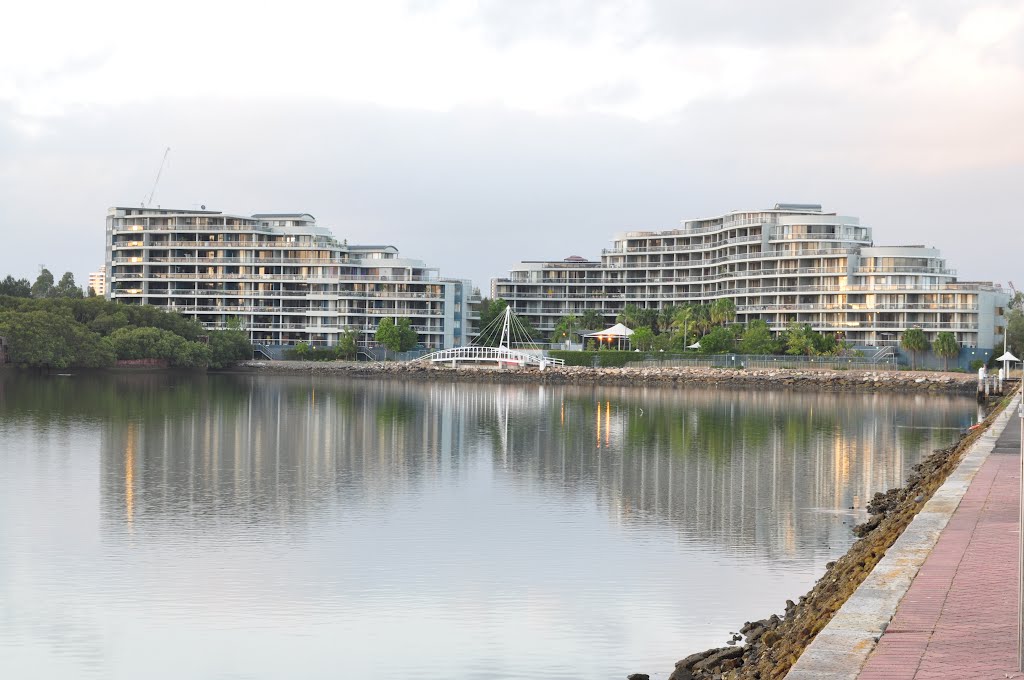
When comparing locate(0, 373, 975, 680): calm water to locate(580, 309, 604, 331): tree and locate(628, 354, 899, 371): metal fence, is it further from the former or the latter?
locate(580, 309, 604, 331): tree

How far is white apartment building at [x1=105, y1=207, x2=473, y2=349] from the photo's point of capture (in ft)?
539

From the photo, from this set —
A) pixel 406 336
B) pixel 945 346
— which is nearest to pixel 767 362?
pixel 945 346

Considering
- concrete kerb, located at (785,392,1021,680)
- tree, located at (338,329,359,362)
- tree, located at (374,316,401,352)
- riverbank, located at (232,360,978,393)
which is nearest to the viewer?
concrete kerb, located at (785,392,1021,680)

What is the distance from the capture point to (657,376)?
5162 inches

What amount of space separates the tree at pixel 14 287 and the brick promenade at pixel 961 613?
159050 mm

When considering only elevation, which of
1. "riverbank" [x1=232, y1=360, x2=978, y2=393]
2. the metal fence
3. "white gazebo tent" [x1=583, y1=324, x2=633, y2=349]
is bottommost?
"riverbank" [x1=232, y1=360, x2=978, y2=393]

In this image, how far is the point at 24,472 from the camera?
40.3m

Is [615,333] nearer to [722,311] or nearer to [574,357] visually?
[574,357]

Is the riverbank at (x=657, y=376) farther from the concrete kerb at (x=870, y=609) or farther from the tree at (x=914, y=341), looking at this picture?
the concrete kerb at (x=870, y=609)

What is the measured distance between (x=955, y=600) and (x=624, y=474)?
29868mm

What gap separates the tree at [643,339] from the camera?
151250 millimetres

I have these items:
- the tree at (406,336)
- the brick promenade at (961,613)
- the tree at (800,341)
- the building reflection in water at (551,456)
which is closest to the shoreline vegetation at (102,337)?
the tree at (406,336)

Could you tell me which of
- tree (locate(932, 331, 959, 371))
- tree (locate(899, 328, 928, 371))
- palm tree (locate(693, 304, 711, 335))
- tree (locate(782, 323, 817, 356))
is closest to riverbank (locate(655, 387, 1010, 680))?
tree (locate(932, 331, 959, 371))

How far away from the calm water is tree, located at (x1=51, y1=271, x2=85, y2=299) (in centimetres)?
12470
